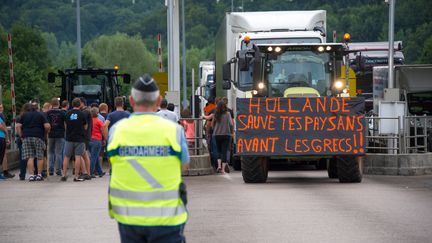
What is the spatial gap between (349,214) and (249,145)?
6.16 m

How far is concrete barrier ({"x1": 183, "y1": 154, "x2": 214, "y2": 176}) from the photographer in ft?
83.9

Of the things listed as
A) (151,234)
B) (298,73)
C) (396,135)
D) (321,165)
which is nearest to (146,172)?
(151,234)

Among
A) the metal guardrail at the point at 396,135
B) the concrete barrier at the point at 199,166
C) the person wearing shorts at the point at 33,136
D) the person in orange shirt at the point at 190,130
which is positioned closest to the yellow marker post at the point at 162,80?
the person in orange shirt at the point at 190,130

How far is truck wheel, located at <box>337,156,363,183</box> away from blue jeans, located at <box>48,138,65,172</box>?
252 inches

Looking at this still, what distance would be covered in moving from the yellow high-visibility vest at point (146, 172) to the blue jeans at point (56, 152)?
17.3 metres

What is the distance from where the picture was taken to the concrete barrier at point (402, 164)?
981 inches

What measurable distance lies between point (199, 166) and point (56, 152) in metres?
3.02

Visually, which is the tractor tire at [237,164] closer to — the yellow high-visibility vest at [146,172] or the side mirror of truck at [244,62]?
the side mirror of truck at [244,62]

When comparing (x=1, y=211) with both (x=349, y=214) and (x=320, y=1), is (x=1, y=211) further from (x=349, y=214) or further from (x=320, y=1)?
(x=320, y=1)

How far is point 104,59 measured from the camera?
439 ft

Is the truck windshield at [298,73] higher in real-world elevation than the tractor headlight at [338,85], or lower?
higher

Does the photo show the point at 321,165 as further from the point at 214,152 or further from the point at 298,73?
the point at 298,73

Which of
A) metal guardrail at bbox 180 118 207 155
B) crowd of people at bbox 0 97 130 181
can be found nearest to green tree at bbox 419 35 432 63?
metal guardrail at bbox 180 118 207 155

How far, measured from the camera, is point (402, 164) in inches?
982
